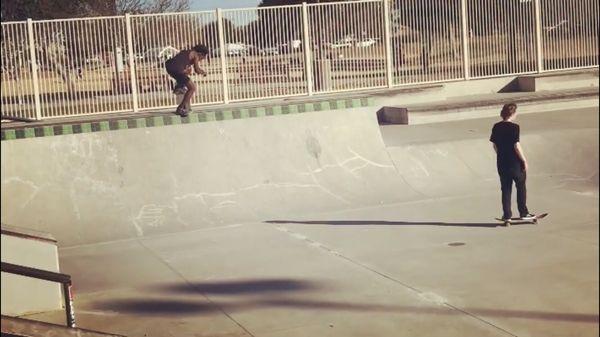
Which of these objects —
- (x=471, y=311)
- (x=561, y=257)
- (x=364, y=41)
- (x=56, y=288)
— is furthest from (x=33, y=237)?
(x=364, y=41)

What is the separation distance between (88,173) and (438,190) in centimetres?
500


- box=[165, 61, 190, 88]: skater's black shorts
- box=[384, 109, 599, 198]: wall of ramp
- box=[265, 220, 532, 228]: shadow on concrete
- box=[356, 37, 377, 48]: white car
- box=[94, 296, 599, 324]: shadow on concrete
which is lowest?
box=[94, 296, 599, 324]: shadow on concrete

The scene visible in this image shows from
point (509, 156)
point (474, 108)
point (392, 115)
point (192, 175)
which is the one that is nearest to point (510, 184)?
point (509, 156)

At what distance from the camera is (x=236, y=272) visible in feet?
26.2

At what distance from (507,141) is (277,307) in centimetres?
350

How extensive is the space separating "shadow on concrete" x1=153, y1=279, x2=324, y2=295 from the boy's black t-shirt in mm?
2820

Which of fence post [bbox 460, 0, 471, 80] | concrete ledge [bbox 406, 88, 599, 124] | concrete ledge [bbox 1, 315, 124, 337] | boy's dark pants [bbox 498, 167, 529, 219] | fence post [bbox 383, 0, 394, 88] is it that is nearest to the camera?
concrete ledge [bbox 1, 315, 124, 337]

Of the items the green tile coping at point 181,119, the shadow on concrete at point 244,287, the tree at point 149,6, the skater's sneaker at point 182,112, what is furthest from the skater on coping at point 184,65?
the tree at point 149,6

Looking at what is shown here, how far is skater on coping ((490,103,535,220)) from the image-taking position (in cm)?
864

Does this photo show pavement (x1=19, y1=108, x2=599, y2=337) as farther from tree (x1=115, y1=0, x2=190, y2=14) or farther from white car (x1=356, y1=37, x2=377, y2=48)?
tree (x1=115, y1=0, x2=190, y2=14)

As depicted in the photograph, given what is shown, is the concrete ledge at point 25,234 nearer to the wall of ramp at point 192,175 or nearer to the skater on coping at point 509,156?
the wall of ramp at point 192,175

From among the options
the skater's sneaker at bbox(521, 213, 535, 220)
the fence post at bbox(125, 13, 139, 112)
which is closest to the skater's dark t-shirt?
the fence post at bbox(125, 13, 139, 112)

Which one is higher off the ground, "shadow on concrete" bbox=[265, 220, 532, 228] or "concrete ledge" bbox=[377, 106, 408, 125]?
"concrete ledge" bbox=[377, 106, 408, 125]

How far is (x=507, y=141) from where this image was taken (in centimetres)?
870
